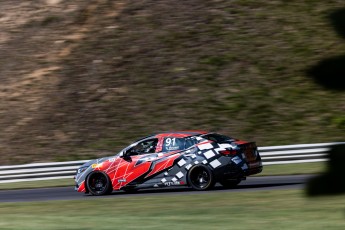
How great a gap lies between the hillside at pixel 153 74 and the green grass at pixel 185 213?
12.8m

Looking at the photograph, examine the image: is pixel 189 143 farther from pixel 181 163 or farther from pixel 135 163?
pixel 135 163

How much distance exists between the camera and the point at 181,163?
50.1 ft

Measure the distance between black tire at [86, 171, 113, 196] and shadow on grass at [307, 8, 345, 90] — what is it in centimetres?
1435

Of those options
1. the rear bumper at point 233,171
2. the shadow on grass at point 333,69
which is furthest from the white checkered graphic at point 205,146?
the shadow on grass at point 333,69

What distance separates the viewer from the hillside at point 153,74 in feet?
91.7

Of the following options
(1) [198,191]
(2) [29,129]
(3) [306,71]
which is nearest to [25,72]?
(2) [29,129]

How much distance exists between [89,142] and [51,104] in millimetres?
3443

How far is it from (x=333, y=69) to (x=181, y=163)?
43.1 ft

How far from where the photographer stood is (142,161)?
620 inches

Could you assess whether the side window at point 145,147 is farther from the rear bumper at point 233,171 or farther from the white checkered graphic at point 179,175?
the rear bumper at point 233,171

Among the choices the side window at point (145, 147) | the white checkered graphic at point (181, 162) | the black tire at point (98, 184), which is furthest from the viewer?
the black tire at point (98, 184)

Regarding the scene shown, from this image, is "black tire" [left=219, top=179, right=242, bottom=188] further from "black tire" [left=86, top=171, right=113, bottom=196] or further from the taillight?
"black tire" [left=86, top=171, right=113, bottom=196]

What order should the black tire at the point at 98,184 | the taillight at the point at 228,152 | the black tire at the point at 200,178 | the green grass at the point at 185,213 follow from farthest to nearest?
the black tire at the point at 98,184 → the black tire at the point at 200,178 → the taillight at the point at 228,152 → the green grass at the point at 185,213

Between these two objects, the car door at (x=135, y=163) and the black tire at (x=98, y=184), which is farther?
the black tire at (x=98, y=184)
